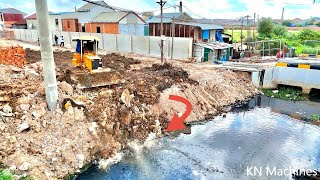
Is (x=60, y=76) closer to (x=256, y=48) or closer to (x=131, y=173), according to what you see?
(x=131, y=173)

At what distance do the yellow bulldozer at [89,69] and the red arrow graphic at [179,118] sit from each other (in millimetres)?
3896

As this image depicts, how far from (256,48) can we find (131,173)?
93.7ft

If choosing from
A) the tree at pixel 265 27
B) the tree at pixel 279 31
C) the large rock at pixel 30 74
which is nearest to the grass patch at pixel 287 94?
the large rock at pixel 30 74

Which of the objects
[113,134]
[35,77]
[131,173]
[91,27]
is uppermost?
[91,27]

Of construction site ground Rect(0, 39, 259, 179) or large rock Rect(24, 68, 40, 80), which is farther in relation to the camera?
large rock Rect(24, 68, 40, 80)

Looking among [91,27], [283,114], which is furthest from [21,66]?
[91,27]

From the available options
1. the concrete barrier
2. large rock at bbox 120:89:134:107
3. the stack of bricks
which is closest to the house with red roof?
the stack of bricks

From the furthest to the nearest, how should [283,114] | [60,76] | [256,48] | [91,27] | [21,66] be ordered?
[91,27]
[256,48]
[283,114]
[21,66]
[60,76]

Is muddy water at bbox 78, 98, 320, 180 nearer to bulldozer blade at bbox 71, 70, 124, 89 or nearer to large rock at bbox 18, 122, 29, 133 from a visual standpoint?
large rock at bbox 18, 122, 29, 133

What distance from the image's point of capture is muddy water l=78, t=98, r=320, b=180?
35.9 ft

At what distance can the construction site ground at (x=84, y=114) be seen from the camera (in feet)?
34.0

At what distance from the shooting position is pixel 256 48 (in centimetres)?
3428

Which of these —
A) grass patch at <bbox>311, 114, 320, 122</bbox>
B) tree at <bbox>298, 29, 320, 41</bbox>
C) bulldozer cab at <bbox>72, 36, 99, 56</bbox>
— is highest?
tree at <bbox>298, 29, 320, 41</bbox>

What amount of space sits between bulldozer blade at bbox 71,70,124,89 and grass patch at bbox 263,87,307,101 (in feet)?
42.6
